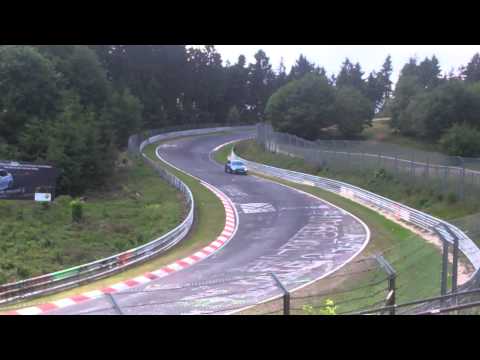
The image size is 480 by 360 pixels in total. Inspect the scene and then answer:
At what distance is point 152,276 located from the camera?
20469 millimetres

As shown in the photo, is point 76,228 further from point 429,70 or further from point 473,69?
point 473,69

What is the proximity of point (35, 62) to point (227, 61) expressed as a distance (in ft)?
303

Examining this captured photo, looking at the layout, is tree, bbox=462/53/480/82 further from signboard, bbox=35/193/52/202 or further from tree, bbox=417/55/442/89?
signboard, bbox=35/193/52/202

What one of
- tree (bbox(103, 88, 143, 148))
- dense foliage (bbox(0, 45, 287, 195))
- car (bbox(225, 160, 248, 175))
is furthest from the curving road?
tree (bbox(103, 88, 143, 148))

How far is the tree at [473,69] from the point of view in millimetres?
147500

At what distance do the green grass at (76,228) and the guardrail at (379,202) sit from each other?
11.4 m

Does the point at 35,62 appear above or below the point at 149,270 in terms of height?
above

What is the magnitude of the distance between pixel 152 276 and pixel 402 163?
66.3 ft

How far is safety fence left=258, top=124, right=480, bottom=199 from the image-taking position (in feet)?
92.5

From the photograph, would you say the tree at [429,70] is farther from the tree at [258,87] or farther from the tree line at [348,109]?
the tree line at [348,109]

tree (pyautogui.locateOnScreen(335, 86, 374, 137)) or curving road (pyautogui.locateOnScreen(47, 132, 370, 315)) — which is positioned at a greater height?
tree (pyautogui.locateOnScreen(335, 86, 374, 137))
